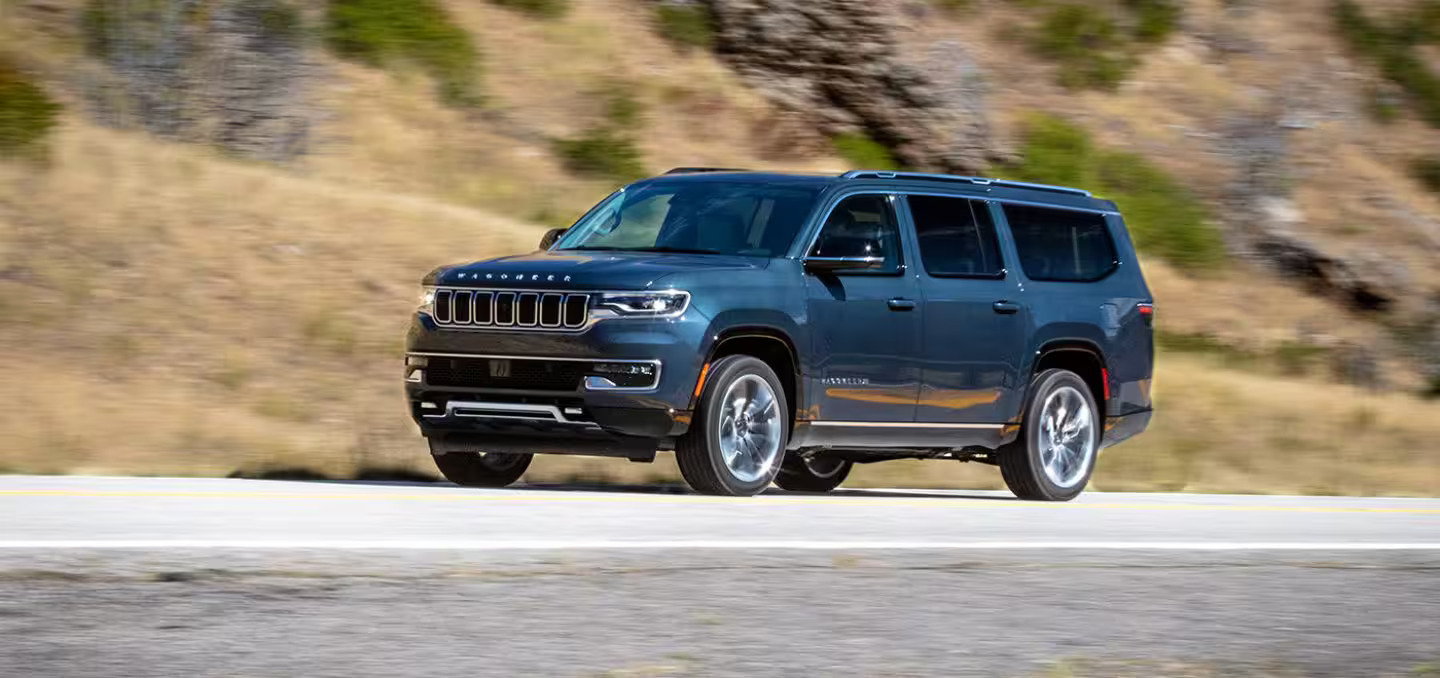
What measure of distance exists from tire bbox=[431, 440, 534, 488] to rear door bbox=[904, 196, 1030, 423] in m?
2.34

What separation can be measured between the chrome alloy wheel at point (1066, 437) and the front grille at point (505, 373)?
11.4 ft

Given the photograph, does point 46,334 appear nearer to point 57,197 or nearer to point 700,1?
point 57,197

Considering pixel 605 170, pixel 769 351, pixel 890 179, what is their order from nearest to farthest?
pixel 769 351, pixel 890 179, pixel 605 170

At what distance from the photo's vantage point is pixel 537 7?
3394 centimetres

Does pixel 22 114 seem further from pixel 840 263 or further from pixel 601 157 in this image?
pixel 840 263

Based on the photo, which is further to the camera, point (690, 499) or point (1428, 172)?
point (1428, 172)

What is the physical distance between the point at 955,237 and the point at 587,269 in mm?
2670

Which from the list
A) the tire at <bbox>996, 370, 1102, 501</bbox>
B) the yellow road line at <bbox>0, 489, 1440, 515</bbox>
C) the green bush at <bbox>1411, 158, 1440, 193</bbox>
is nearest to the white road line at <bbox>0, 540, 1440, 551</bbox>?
the yellow road line at <bbox>0, 489, 1440, 515</bbox>

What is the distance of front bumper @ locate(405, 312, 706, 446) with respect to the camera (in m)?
11.5

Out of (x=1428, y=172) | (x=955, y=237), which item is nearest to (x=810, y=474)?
(x=955, y=237)

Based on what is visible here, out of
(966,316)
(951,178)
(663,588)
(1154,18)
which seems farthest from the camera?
(1154,18)

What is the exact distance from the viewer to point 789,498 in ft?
40.0

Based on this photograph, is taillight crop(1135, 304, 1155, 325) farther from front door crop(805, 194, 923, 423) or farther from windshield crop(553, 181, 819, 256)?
windshield crop(553, 181, 819, 256)

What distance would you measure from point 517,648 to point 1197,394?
20781mm
